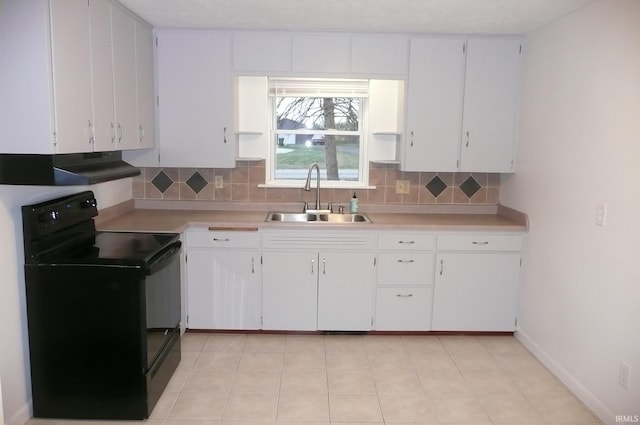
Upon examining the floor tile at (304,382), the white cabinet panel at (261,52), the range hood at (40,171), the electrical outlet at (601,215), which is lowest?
the floor tile at (304,382)

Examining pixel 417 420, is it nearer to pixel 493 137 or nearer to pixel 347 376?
pixel 347 376

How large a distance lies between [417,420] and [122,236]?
2023 millimetres

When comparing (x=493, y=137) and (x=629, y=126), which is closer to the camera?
(x=629, y=126)

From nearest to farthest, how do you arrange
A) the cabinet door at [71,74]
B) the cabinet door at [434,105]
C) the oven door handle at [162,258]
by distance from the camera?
the cabinet door at [71,74]
the oven door handle at [162,258]
the cabinet door at [434,105]

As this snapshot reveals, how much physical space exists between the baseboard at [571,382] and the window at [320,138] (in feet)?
5.87

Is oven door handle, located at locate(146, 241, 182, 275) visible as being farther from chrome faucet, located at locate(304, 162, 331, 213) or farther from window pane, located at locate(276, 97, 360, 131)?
window pane, located at locate(276, 97, 360, 131)

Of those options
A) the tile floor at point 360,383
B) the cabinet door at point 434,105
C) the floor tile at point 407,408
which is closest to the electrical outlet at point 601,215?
the tile floor at point 360,383

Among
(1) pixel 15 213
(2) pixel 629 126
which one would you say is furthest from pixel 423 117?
(1) pixel 15 213

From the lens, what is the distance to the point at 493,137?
153 inches

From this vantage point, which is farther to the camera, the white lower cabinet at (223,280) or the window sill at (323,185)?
the window sill at (323,185)

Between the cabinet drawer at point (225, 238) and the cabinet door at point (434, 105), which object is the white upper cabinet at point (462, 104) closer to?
the cabinet door at point (434, 105)

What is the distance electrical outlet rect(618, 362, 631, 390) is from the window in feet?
7.62

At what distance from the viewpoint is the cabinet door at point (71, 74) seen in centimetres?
231

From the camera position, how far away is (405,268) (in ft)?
12.2
